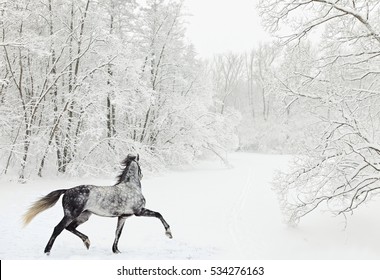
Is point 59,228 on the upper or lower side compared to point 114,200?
lower

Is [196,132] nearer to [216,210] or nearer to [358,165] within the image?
[216,210]

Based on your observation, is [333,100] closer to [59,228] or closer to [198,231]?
[198,231]

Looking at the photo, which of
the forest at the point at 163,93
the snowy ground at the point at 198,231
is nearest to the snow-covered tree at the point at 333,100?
the forest at the point at 163,93

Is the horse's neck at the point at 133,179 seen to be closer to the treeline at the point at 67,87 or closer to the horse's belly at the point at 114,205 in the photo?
the horse's belly at the point at 114,205

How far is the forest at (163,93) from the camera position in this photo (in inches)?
283

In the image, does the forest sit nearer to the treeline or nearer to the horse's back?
the treeline

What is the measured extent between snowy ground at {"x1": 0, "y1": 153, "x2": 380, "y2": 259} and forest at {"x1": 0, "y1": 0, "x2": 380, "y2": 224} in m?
0.72

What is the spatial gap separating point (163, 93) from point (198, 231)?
14.2 meters

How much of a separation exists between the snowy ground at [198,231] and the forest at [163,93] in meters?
0.72

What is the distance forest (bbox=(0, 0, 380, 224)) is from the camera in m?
7.19

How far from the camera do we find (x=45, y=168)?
12.9m

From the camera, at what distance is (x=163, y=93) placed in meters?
19.7

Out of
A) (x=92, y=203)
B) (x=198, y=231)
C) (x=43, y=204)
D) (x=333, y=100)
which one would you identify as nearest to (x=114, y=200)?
(x=92, y=203)

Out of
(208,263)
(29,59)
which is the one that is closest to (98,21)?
(29,59)
